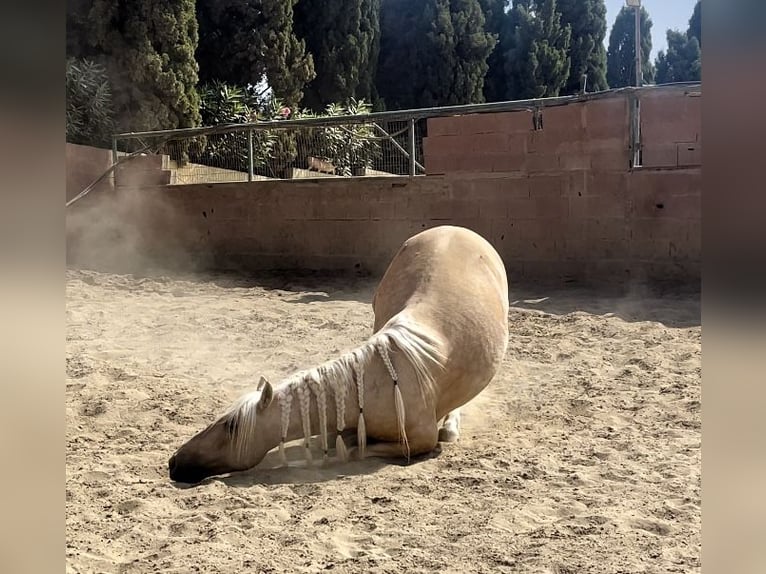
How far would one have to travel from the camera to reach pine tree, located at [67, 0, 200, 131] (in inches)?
529

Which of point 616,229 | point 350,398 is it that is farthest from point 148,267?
point 350,398

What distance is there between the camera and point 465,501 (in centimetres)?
261

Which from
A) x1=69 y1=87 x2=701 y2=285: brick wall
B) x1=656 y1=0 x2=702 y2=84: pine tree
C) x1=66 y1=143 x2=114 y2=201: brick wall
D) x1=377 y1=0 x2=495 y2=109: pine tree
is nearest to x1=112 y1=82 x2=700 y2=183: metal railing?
x1=66 y1=143 x2=114 y2=201: brick wall

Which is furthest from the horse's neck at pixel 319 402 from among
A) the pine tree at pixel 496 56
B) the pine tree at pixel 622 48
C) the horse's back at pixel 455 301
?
the pine tree at pixel 622 48

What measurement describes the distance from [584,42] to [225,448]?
2657cm

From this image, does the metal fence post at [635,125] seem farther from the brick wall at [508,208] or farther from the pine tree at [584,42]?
the pine tree at [584,42]

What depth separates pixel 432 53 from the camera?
73.6 feet

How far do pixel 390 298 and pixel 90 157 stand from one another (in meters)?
7.91

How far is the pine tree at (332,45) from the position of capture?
1922cm

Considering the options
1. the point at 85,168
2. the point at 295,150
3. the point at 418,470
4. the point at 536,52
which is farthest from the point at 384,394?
the point at 536,52

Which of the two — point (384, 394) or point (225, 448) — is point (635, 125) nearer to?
point (384, 394)

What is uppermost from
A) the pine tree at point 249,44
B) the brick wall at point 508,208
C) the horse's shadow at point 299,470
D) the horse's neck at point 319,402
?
the pine tree at point 249,44

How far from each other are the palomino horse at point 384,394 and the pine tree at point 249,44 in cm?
1488
